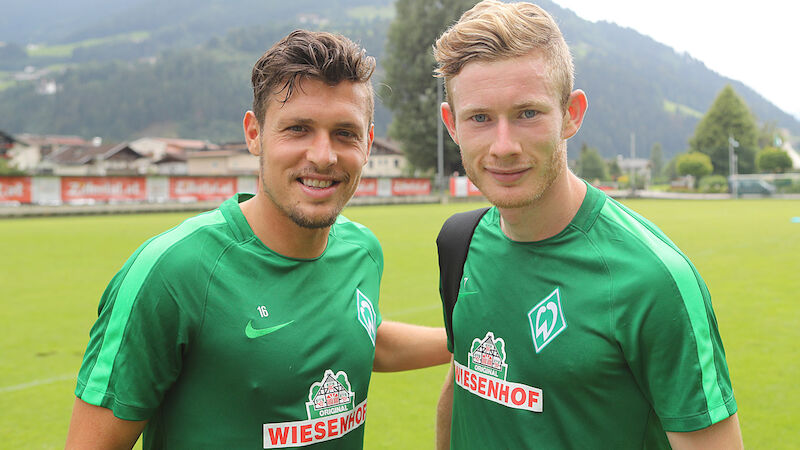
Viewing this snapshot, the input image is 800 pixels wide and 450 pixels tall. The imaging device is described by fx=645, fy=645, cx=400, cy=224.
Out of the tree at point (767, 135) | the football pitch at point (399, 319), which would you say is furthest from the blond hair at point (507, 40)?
the tree at point (767, 135)

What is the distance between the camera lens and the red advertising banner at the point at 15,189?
91.0 ft

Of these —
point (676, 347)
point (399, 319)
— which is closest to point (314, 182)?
point (676, 347)

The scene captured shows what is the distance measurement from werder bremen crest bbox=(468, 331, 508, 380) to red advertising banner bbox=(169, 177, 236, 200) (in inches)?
1240

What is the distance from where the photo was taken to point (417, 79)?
175ft

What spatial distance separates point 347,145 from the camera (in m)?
2.51

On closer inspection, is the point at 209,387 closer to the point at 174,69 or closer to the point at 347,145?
the point at 347,145

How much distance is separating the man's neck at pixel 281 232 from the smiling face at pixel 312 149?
42mm

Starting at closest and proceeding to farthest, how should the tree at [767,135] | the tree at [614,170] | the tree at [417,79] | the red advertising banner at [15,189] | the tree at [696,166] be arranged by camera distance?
the red advertising banner at [15,189]
the tree at [417,79]
the tree at [696,166]
the tree at [767,135]
the tree at [614,170]

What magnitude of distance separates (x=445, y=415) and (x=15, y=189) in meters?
30.4

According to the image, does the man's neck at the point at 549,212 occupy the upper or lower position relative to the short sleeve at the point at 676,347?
upper

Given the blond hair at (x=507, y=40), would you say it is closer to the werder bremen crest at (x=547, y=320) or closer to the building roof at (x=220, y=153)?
the werder bremen crest at (x=547, y=320)

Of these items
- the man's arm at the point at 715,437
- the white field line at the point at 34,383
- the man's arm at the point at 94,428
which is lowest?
the white field line at the point at 34,383

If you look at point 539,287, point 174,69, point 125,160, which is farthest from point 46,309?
point 174,69

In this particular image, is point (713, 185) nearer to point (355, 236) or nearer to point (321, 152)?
point (355, 236)
